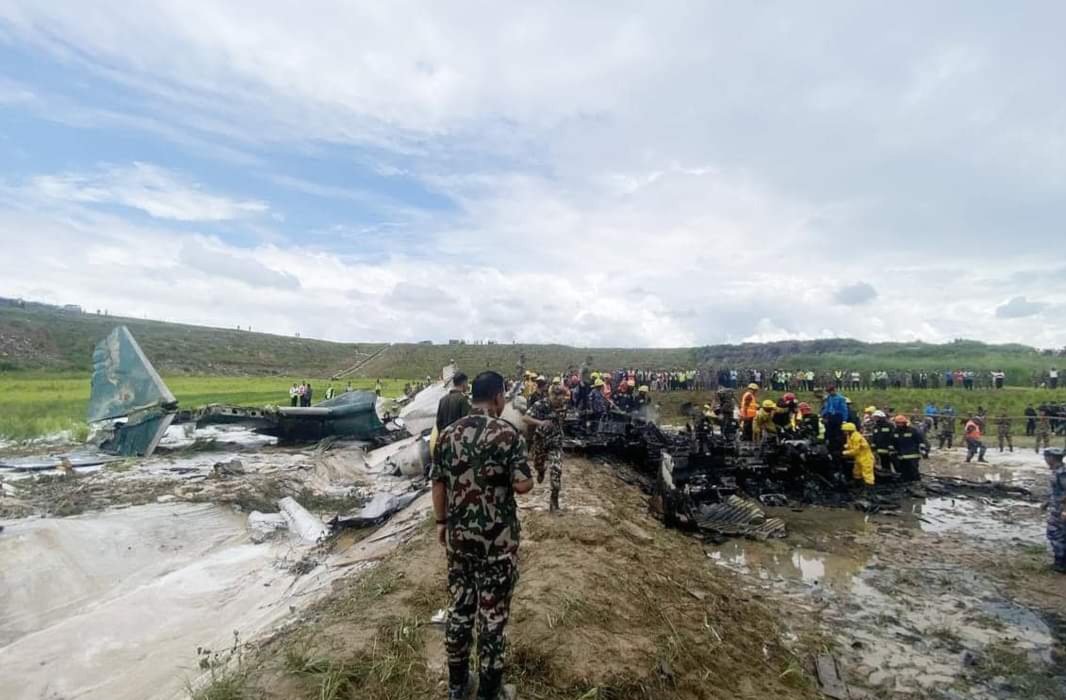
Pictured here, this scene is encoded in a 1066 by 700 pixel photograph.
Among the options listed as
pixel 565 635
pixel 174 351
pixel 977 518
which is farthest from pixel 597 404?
pixel 174 351

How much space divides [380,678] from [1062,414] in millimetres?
25150

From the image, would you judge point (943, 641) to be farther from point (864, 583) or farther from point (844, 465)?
point (844, 465)

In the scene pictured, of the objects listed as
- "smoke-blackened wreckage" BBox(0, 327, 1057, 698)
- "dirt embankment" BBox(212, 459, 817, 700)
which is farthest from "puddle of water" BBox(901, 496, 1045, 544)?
→ "dirt embankment" BBox(212, 459, 817, 700)

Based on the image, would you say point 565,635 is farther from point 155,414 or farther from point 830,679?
point 155,414

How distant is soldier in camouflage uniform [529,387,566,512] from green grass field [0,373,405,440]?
15.5 meters

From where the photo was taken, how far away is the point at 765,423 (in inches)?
557

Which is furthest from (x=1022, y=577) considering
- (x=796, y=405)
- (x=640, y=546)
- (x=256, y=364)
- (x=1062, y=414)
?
(x=256, y=364)

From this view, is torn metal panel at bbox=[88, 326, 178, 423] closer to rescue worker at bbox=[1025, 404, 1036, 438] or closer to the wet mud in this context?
the wet mud

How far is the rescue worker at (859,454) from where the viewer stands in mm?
12562

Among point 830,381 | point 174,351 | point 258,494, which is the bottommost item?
point 258,494

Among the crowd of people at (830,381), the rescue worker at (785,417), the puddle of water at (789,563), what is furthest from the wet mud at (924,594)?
the crowd of people at (830,381)

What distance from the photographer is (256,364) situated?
57188 mm

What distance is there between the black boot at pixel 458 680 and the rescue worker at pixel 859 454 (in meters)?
11.8

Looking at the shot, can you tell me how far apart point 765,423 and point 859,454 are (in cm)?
209
